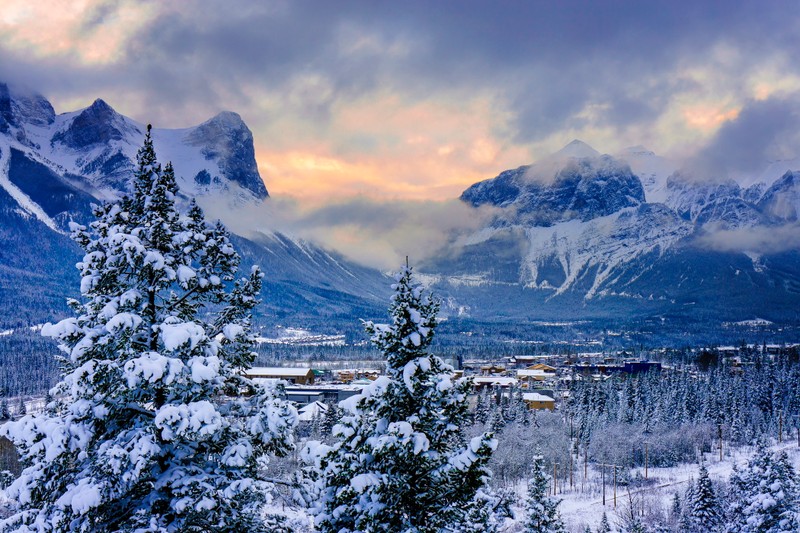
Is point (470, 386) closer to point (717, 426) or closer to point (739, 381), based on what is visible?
point (717, 426)

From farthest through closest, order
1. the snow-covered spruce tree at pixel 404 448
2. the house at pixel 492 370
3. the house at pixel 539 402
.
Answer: the house at pixel 492 370 < the house at pixel 539 402 < the snow-covered spruce tree at pixel 404 448

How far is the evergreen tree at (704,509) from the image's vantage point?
5191cm

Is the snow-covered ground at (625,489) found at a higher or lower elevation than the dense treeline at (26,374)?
lower

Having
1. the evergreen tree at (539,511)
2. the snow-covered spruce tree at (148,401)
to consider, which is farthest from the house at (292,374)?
the snow-covered spruce tree at (148,401)

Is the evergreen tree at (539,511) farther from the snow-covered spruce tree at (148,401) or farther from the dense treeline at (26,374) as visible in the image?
the dense treeline at (26,374)

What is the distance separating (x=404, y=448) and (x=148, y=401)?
5547mm

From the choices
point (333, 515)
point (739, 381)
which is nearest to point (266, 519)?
point (333, 515)

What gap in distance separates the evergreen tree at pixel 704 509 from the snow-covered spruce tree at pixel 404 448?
47.3 meters

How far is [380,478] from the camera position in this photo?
12992mm

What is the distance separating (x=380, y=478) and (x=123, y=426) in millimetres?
5564

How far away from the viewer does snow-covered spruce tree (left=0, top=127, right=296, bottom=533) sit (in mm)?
10711

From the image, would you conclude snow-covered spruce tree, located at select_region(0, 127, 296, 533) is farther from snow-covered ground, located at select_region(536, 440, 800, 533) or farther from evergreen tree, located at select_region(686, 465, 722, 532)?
snow-covered ground, located at select_region(536, 440, 800, 533)

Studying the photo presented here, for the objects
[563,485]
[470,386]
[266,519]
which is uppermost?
[470,386]

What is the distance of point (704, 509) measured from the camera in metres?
52.5
